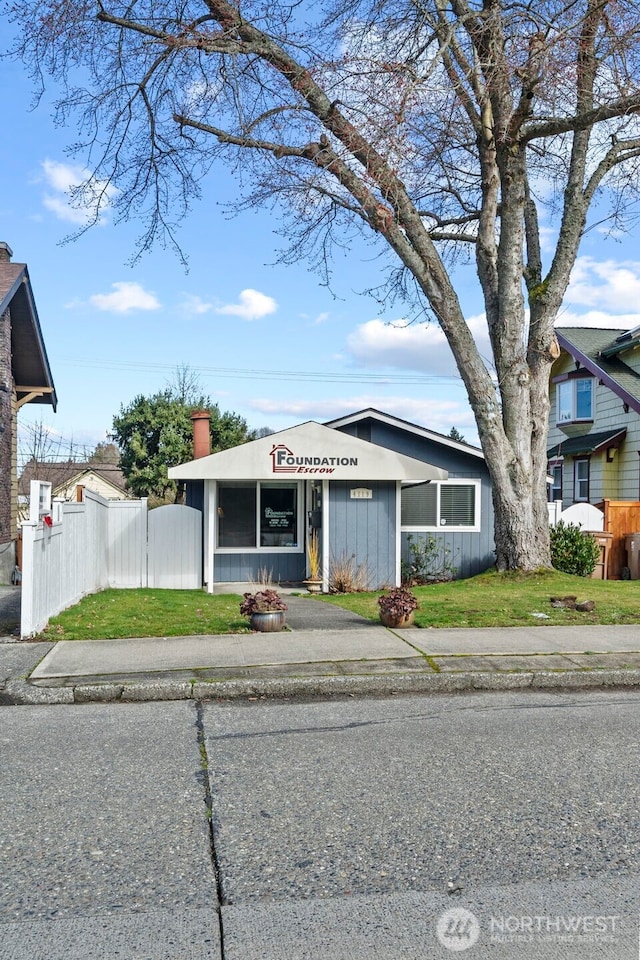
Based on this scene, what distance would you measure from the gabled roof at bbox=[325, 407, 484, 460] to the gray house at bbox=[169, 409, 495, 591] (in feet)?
0.08

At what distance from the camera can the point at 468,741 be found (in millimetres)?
5801

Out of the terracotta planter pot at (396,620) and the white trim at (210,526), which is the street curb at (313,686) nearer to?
the terracotta planter pot at (396,620)

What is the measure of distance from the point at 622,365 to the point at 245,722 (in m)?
22.4

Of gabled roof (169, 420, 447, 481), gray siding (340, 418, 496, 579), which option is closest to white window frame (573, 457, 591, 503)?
gray siding (340, 418, 496, 579)

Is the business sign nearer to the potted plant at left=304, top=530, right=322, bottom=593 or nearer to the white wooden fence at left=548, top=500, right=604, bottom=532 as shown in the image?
the potted plant at left=304, top=530, right=322, bottom=593

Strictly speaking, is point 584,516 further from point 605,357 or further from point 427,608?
point 427,608

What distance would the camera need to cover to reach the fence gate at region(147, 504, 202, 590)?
1744 cm

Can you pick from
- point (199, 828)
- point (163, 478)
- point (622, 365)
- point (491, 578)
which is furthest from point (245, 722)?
point (163, 478)

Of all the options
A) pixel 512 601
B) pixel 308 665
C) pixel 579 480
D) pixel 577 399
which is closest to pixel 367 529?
pixel 512 601

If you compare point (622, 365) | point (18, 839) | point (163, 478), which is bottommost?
point (18, 839)

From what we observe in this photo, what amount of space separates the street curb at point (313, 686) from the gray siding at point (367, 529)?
8939 millimetres

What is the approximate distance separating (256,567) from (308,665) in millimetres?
9958

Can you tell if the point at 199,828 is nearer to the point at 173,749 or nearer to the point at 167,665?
the point at 173,749

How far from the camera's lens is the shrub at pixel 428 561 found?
736 inches
